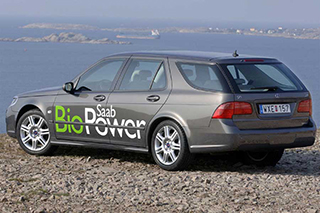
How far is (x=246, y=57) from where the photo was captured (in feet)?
24.7

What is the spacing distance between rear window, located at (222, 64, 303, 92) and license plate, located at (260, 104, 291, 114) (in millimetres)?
177

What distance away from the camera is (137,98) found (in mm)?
7688

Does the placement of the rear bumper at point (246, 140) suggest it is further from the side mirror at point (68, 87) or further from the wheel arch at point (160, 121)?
the side mirror at point (68, 87)

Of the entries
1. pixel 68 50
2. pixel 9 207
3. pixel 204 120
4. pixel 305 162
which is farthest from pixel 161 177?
pixel 68 50

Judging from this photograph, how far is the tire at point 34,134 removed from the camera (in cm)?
865

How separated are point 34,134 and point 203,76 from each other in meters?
2.66

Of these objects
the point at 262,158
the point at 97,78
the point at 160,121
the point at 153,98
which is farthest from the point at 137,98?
the point at 262,158

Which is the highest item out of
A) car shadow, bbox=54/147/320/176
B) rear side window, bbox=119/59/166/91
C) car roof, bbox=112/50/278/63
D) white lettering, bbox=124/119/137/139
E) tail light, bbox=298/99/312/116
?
car roof, bbox=112/50/278/63

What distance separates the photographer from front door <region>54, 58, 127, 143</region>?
26.4 feet

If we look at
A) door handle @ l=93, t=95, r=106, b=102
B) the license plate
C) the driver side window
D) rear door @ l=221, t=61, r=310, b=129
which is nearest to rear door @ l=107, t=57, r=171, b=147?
door handle @ l=93, t=95, r=106, b=102

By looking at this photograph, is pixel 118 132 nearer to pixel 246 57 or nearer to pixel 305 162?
pixel 246 57

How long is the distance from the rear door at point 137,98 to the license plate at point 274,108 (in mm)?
1092

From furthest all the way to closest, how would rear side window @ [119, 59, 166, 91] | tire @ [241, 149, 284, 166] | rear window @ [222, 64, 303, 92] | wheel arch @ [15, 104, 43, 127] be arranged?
wheel arch @ [15, 104, 43, 127], tire @ [241, 149, 284, 166], rear side window @ [119, 59, 166, 91], rear window @ [222, 64, 303, 92]

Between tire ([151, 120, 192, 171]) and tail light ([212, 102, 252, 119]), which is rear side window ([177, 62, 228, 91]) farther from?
tire ([151, 120, 192, 171])
